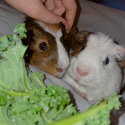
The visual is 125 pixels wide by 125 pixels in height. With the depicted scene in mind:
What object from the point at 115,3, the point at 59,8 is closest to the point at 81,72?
the point at 59,8

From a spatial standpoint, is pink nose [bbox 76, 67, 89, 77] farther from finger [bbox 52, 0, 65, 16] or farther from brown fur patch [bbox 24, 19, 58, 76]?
finger [bbox 52, 0, 65, 16]

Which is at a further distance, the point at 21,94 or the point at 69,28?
the point at 69,28

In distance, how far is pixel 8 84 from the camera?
707mm

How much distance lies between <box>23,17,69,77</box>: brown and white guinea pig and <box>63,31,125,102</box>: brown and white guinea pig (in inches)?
3.6

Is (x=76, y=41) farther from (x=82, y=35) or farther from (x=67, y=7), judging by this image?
(x=67, y=7)

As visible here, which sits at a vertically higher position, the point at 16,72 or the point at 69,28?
the point at 16,72

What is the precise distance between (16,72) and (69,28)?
0.97m

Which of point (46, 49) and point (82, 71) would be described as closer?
point (82, 71)

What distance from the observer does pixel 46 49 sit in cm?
146

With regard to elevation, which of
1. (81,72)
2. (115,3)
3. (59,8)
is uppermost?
(59,8)

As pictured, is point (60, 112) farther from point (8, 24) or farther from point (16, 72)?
point (8, 24)

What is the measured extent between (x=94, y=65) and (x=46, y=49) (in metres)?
0.33

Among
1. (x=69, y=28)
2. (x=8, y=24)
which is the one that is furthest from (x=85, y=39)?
(x=8, y=24)

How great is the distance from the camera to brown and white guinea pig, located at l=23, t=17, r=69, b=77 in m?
1.40
